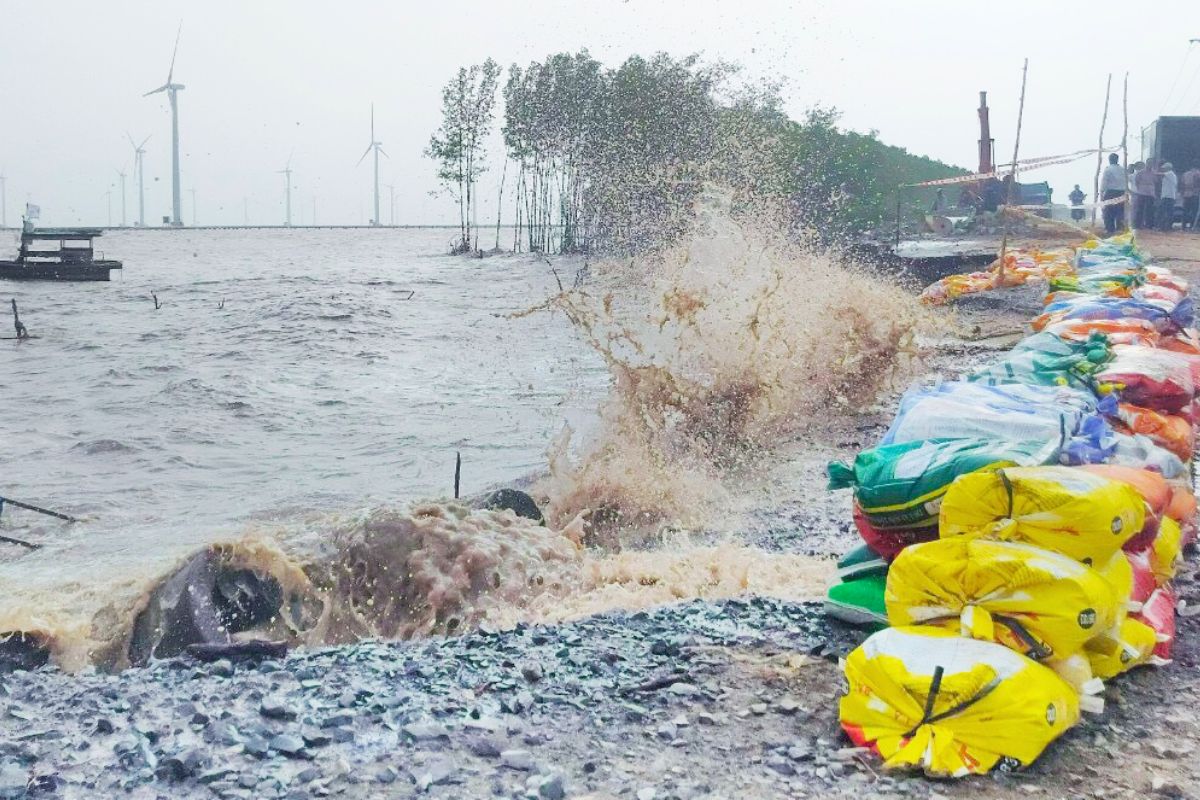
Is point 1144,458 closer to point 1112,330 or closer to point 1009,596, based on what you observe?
point 1009,596

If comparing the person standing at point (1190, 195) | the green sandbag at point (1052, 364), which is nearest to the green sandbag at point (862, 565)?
the green sandbag at point (1052, 364)

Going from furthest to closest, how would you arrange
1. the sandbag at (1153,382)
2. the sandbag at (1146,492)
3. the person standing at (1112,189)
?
the person standing at (1112,189) < the sandbag at (1153,382) < the sandbag at (1146,492)

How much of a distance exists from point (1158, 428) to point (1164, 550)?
174 cm

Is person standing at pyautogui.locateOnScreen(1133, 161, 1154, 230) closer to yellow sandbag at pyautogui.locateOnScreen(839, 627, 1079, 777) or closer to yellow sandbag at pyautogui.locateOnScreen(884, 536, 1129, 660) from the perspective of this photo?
yellow sandbag at pyautogui.locateOnScreen(884, 536, 1129, 660)

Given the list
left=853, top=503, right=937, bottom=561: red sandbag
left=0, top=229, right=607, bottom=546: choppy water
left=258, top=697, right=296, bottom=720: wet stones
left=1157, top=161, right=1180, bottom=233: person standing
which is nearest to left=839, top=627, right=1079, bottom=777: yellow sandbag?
left=853, top=503, right=937, bottom=561: red sandbag

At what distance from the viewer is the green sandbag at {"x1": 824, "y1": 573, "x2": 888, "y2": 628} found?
4.17 m

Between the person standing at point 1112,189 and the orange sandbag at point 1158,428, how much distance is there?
18936 mm

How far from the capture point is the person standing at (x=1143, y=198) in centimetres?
2317

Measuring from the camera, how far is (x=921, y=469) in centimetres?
401

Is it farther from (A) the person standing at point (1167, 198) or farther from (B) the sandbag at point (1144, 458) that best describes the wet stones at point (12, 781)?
(A) the person standing at point (1167, 198)

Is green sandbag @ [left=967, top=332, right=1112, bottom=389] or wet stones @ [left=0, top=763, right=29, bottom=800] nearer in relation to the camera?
wet stones @ [left=0, top=763, right=29, bottom=800]

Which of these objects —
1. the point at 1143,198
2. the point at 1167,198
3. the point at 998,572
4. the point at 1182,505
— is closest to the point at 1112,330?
the point at 1182,505

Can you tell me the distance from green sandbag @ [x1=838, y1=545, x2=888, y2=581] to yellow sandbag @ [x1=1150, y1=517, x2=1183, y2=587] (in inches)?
39.1

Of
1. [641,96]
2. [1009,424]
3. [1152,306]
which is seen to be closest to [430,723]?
[1009,424]
